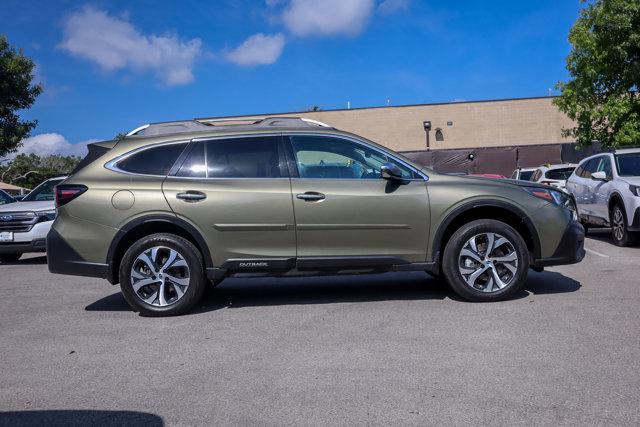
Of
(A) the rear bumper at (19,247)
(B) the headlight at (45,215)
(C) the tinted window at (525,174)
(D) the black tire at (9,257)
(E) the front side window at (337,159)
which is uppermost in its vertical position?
(E) the front side window at (337,159)

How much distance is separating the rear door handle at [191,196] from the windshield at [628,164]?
309 inches

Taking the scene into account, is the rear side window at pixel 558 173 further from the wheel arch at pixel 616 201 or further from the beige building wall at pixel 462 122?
the beige building wall at pixel 462 122

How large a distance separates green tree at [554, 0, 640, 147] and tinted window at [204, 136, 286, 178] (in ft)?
46.4

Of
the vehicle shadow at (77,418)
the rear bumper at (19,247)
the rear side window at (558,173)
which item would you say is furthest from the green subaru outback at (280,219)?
the rear side window at (558,173)

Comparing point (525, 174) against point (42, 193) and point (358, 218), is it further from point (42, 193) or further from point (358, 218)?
point (358, 218)

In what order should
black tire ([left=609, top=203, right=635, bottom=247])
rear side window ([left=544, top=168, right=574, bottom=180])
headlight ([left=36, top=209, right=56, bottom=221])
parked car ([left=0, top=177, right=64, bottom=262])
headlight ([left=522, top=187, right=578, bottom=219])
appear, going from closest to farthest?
headlight ([left=522, top=187, right=578, bottom=219]) → black tire ([left=609, top=203, right=635, bottom=247]) → parked car ([left=0, top=177, right=64, bottom=262]) → headlight ([left=36, top=209, right=56, bottom=221]) → rear side window ([left=544, top=168, right=574, bottom=180])

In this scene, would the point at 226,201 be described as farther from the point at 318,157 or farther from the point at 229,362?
the point at 229,362

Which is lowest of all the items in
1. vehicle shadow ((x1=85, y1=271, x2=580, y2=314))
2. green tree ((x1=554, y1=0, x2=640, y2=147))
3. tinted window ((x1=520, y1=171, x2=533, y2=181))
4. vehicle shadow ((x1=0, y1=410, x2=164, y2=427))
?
vehicle shadow ((x1=85, y1=271, x2=580, y2=314))

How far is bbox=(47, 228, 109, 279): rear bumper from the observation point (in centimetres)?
608

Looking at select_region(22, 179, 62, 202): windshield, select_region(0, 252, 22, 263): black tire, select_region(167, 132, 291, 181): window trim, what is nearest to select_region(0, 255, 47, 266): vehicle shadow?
select_region(0, 252, 22, 263): black tire

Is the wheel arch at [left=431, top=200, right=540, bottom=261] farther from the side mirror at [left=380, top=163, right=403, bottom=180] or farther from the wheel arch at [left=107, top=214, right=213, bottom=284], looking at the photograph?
the wheel arch at [left=107, top=214, right=213, bottom=284]

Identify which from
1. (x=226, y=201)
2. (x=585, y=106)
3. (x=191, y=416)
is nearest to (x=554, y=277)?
(x=226, y=201)

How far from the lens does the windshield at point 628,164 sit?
10.8 metres

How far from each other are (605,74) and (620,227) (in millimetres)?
9458
